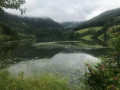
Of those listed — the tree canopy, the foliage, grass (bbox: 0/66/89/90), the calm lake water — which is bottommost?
the calm lake water

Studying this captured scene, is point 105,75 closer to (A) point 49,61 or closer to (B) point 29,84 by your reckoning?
(B) point 29,84

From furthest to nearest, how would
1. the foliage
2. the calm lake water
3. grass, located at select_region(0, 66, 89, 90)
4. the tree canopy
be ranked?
the calm lake water → the tree canopy → grass, located at select_region(0, 66, 89, 90) → the foliage

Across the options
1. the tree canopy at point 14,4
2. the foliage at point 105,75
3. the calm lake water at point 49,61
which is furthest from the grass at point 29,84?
the tree canopy at point 14,4

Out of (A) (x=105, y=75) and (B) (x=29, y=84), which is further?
(B) (x=29, y=84)

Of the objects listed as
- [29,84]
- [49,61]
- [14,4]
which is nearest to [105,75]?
[29,84]

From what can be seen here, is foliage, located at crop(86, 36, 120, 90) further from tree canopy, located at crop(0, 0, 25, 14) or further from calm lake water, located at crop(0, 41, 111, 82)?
tree canopy, located at crop(0, 0, 25, 14)

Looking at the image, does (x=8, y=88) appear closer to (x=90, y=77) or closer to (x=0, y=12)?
(x=90, y=77)

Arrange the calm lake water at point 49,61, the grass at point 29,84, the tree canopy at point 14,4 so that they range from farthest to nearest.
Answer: the calm lake water at point 49,61, the tree canopy at point 14,4, the grass at point 29,84

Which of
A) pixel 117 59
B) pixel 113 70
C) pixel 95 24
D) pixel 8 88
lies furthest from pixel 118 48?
pixel 95 24

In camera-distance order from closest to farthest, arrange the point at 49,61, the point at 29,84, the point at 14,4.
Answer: the point at 29,84
the point at 14,4
the point at 49,61

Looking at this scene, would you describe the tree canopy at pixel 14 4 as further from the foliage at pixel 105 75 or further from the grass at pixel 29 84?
the foliage at pixel 105 75

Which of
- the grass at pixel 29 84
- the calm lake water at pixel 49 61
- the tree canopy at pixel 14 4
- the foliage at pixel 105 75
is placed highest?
the tree canopy at pixel 14 4

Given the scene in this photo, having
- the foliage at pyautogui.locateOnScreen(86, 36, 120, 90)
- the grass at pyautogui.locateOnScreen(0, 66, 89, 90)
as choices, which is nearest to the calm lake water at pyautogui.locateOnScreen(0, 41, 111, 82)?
the foliage at pyautogui.locateOnScreen(86, 36, 120, 90)

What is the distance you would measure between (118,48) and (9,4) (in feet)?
22.4
